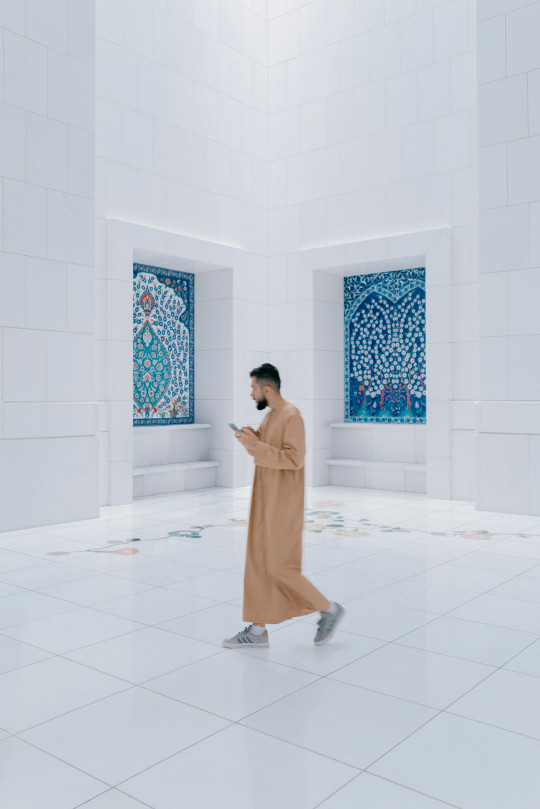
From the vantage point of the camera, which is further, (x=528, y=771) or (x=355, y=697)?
(x=355, y=697)

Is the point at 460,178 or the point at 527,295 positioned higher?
the point at 460,178

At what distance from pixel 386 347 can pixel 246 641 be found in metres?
5.53

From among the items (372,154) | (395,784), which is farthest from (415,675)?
(372,154)

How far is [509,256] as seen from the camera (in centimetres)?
634

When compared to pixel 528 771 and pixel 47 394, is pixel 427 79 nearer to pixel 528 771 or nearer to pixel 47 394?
pixel 47 394

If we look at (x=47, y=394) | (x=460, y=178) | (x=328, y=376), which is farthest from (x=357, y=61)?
(x=47, y=394)

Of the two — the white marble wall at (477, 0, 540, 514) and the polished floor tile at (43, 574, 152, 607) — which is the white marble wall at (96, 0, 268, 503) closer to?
the polished floor tile at (43, 574, 152, 607)

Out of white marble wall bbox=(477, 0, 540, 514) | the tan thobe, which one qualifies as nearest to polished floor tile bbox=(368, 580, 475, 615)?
the tan thobe

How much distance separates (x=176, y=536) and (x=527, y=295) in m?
3.56

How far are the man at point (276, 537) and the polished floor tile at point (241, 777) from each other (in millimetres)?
845

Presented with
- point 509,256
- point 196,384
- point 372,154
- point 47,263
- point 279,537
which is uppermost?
point 372,154

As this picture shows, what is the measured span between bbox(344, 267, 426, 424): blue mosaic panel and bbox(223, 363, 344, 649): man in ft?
16.5

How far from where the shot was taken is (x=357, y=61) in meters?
7.86

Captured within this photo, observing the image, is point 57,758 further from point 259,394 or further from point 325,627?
point 259,394
